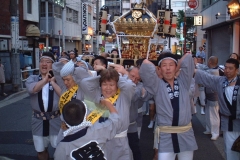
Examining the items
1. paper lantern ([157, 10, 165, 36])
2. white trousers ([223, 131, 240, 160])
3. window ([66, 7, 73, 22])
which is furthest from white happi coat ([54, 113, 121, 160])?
window ([66, 7, 73, 22])

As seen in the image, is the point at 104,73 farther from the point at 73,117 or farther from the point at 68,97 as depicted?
the point at 73,117

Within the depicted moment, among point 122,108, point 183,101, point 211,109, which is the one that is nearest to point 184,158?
point 183,101

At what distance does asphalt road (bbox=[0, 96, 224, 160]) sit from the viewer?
651cm

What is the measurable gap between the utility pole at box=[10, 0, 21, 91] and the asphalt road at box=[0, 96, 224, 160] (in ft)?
15.6

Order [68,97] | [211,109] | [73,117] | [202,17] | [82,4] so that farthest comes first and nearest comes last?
[82,4]
[202,17]
[211,109]
[68,97]
[73,117]

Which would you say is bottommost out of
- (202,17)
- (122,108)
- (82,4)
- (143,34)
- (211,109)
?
(211,109)

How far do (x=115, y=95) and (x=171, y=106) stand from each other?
651 millimetres

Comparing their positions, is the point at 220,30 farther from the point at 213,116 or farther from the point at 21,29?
the point at 213,116

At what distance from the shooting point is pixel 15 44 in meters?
15.2

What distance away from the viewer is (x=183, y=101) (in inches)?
155

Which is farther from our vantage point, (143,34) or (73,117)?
(143,34)

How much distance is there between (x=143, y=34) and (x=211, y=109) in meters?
2.49

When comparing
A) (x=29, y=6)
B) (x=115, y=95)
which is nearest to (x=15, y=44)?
(x=29, y=6)

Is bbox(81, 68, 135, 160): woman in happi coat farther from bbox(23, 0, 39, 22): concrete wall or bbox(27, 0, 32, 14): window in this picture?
bbox(27, 0, 32, 14): window
